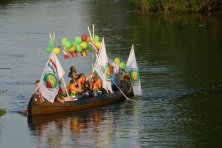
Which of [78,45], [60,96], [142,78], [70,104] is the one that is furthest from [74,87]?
[142,78]

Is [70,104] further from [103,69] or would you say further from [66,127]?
[103,69]

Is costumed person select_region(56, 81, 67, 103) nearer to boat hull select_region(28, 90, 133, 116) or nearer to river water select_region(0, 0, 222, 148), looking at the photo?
boat hull select_region(28, 90, 133, 116)

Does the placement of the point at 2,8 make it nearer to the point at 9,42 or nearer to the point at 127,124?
the point at 9,42

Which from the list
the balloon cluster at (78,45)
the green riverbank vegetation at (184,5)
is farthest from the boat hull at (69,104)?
the green riverbank vegetation at (184,5)

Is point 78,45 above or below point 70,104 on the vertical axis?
above

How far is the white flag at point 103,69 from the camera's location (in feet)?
110

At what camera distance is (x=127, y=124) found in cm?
2994

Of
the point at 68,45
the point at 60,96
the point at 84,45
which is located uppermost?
the point at 68,45

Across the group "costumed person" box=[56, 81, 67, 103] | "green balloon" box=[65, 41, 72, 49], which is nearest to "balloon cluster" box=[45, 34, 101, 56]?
"green balloon" box=[65, 41, 72, 49]

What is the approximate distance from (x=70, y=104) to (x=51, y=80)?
46.6 inches

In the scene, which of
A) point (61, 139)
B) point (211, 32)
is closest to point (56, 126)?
point (61, 139)

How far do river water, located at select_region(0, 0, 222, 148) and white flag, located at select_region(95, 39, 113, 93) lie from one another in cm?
105

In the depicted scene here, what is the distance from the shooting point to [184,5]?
66.0 m

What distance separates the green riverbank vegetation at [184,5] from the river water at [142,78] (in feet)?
3.34
